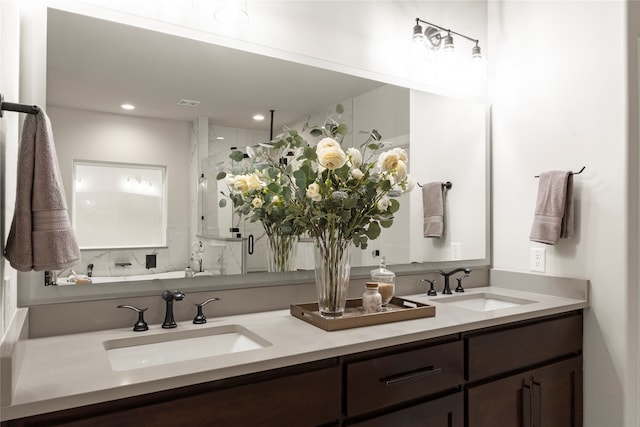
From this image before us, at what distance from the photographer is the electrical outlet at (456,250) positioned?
2321 mm

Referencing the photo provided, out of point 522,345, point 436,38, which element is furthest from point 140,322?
point 436,38

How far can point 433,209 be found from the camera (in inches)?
88.7

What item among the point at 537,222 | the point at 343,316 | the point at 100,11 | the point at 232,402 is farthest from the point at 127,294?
the point at 537,222

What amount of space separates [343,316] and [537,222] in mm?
1142

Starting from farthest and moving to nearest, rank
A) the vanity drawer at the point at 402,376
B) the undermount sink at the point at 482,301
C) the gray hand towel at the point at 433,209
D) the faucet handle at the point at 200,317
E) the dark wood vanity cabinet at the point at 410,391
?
Answer: the gray hand towel at the point at 433,209 < the undermount sink at the point at 482,301 < the faucet handle at the point at 200,317 < the vanity drawer at the point at 402,376 < the dark wood vanity cabinet at the point at 410,391

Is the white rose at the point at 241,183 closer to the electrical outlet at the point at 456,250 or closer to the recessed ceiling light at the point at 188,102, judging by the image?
the recessed ceiling light at the point at 188,102

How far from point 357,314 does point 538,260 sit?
3.74 feet

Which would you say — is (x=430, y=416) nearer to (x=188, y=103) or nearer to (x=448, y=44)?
(x=188, y=103)

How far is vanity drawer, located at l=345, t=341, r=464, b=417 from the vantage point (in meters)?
1.30

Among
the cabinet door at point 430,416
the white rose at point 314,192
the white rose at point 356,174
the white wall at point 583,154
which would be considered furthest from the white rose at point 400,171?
the white wall at point 583,154

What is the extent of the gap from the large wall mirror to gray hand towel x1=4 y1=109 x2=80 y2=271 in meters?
0.43

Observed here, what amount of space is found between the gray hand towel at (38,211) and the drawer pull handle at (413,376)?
98 centimetres

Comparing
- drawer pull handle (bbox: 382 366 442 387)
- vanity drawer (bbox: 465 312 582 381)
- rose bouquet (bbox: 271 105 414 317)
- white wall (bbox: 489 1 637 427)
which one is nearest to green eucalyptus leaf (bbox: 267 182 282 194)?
rose bouquet (bbox: 271 105 414 317)

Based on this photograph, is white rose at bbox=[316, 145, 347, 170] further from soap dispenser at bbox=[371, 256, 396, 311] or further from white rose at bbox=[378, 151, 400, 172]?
soap dispenser at bbox=[371, 256, 396, 311]
